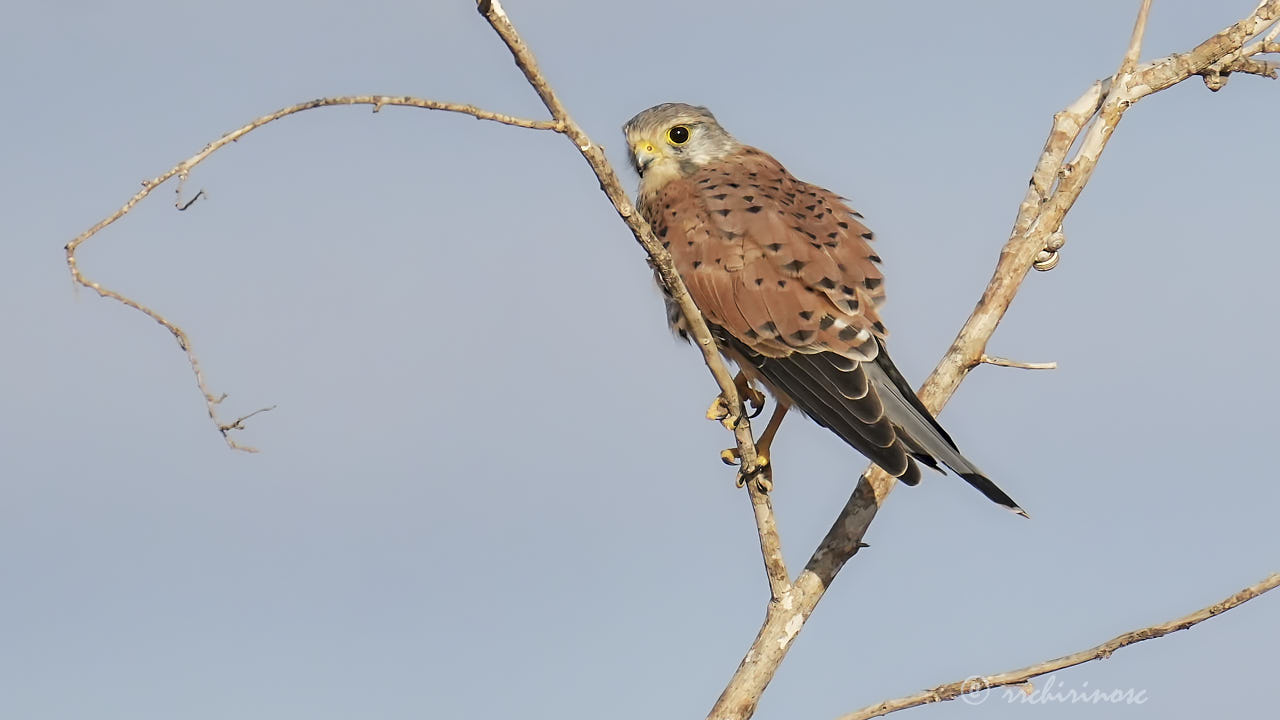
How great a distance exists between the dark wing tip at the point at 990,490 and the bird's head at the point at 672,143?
1.77 m

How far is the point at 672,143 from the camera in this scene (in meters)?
4.98

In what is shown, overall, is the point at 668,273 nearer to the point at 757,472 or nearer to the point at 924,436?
Result: the point at 757,472

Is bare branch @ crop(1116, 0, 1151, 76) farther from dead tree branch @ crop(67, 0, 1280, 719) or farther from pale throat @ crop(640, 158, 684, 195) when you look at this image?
pale throat @ crop(640, 158, 684, 195)

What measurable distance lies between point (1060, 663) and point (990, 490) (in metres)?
0.67

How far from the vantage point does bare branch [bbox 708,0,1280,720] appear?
321 cm

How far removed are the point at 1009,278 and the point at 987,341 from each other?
19cm

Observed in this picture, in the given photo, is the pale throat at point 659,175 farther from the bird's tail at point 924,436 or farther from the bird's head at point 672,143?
the bird's tail at point 924,436

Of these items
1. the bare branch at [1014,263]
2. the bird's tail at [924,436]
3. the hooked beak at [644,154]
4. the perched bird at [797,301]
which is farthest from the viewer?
the hooked beak at [644,154]

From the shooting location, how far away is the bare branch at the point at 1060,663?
9.39 ft

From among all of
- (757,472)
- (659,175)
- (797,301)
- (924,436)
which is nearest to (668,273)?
(757,472)

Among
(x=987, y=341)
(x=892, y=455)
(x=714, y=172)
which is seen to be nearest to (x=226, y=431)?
(x=892, y=455)

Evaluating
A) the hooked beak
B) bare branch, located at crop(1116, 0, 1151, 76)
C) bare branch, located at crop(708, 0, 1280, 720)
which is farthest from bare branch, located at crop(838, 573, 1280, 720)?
the hooked beak

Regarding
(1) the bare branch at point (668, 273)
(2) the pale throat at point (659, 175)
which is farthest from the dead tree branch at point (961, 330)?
(2) the pale throat at point (659, 175)

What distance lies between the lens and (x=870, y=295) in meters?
4.16
